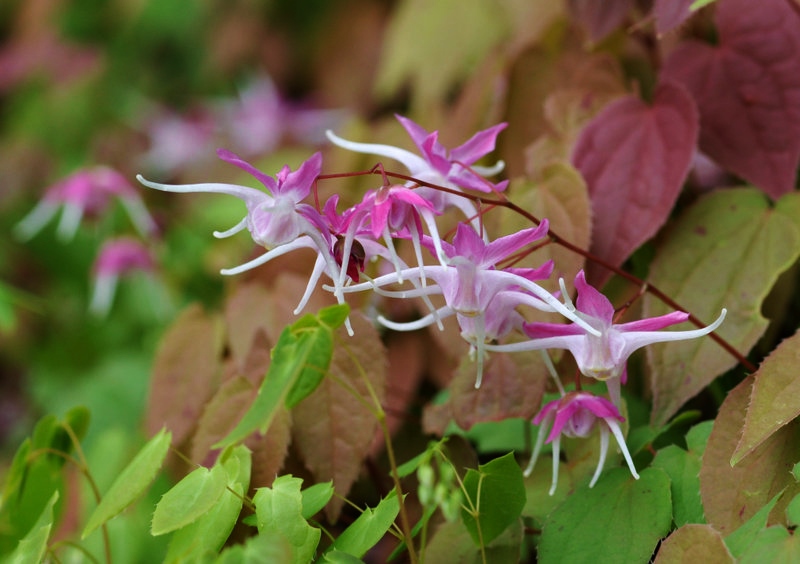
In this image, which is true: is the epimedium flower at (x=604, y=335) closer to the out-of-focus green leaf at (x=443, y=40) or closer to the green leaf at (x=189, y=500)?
the green leaf at (x=189, y=500)

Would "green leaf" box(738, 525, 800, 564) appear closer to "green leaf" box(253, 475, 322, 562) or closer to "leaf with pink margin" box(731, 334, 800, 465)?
"leaf with pink margin" box(731, 334, 800, 465)

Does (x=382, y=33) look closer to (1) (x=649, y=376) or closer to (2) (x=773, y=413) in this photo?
(1) (x=649, y=376)

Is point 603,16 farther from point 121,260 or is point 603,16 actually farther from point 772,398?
point 121,260

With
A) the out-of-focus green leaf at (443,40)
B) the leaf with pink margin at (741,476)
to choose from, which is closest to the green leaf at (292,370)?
the leaf with pink margin at (741,476)

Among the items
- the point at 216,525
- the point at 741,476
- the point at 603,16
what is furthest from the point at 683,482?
the point at 603,16

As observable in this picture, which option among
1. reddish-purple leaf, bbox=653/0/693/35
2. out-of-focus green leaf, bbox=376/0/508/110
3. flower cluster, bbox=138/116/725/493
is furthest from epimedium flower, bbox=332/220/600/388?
out-of-focus green leaf, bbox=376/0/508/110

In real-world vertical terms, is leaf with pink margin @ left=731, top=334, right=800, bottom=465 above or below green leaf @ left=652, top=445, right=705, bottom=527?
above

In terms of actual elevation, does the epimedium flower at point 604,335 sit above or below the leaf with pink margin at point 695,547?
above

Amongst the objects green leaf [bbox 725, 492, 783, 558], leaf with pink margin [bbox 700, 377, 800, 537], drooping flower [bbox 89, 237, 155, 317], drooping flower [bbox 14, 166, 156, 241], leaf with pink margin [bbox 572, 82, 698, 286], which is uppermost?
leaf with pink margin [bbox 572, 82, 698, 286]
